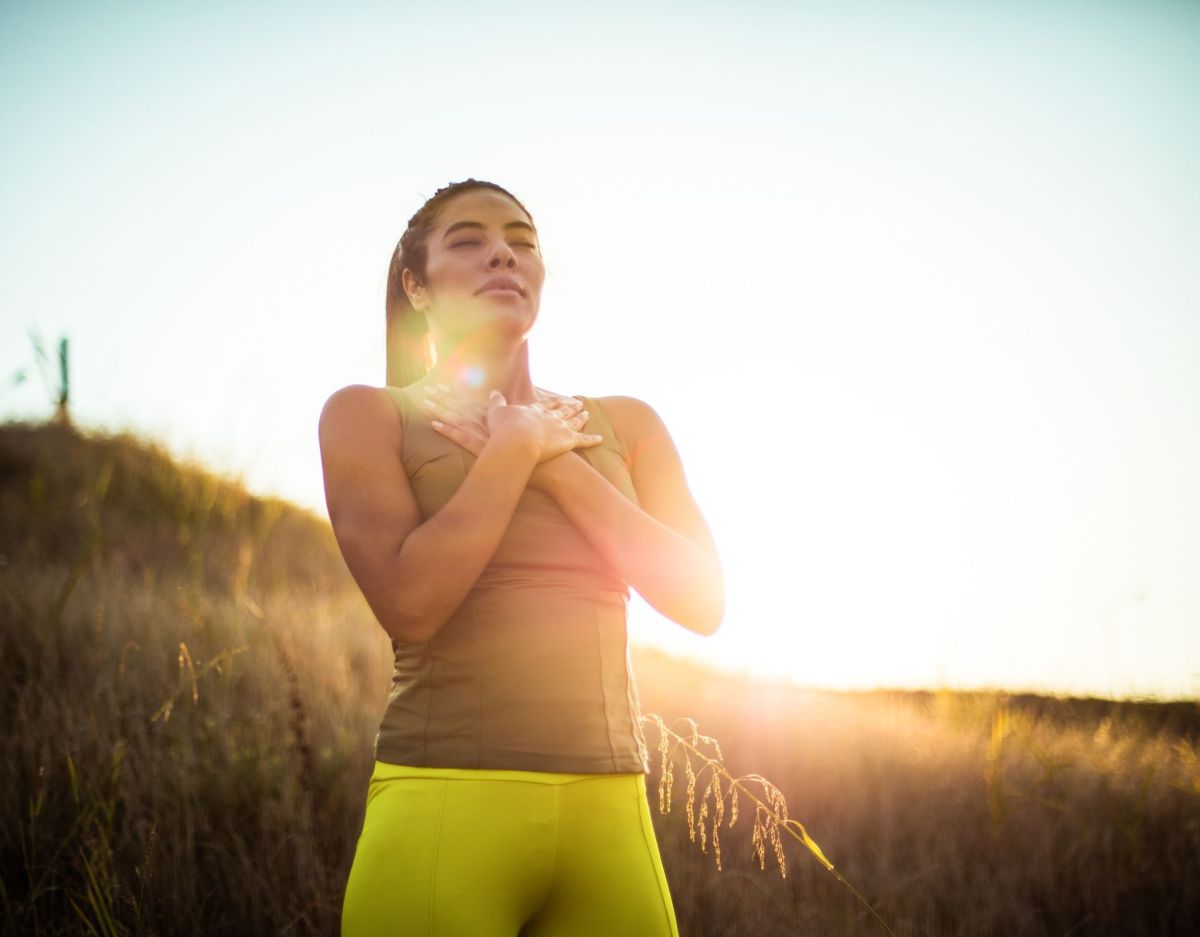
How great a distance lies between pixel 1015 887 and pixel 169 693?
172 inches

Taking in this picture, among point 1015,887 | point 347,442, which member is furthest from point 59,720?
point 1015,887

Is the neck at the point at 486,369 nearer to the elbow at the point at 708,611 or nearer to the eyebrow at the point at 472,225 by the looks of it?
the eyebrow at the point at 472,225

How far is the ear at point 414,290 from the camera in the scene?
2111 mm

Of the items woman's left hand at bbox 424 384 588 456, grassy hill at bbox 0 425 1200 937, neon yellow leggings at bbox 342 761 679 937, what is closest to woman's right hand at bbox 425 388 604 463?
woman's left hand at bbox 424 384 588 456

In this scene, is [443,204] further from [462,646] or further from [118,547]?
[118,547]

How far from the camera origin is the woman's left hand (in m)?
1.67

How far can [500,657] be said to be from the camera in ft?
4.90

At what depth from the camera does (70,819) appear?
11.1ft

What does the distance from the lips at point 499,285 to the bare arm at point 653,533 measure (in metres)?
0.44

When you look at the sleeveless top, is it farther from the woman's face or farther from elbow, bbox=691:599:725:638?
the woman's face

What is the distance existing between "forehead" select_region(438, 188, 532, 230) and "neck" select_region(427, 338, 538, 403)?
0.33m

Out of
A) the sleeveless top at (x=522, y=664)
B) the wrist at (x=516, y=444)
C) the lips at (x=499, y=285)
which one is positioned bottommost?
the sleeveless top at (x=522, y=664)

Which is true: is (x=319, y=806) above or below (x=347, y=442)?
below

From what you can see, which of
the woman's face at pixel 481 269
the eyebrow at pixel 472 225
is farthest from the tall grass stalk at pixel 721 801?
the eyebrow at pixel 472 225
